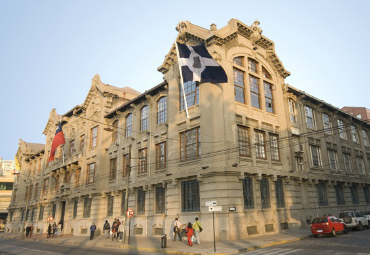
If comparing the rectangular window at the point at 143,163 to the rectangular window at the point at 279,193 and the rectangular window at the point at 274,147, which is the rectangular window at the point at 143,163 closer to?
the rectangular window at the point at 274,147

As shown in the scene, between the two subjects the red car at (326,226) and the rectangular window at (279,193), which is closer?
the red car at (326,226)

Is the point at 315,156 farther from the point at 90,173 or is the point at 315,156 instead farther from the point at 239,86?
the point at 90,173

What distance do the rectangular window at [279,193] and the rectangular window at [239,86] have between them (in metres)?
7.54

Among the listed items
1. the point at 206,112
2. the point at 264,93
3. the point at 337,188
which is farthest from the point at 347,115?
the point at 206,112

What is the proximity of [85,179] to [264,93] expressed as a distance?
A: 913 inches

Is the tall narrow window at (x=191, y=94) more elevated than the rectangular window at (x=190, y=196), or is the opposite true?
the tall narrow window at (x=191, y=94)

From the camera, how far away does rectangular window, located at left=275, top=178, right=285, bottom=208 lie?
2352 centimetres

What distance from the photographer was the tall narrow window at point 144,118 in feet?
93.7

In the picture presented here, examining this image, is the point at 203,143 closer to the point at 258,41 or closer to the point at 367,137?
the point at 258,41

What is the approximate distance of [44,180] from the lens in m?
46.9

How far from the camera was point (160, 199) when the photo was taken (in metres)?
24.5

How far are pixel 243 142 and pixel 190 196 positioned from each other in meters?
5.85

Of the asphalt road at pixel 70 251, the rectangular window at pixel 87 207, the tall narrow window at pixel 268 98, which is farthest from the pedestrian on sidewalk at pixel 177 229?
the rectangular window at pixel 87 207

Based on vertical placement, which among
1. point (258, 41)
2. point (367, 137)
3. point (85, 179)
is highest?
point (258, 41)
